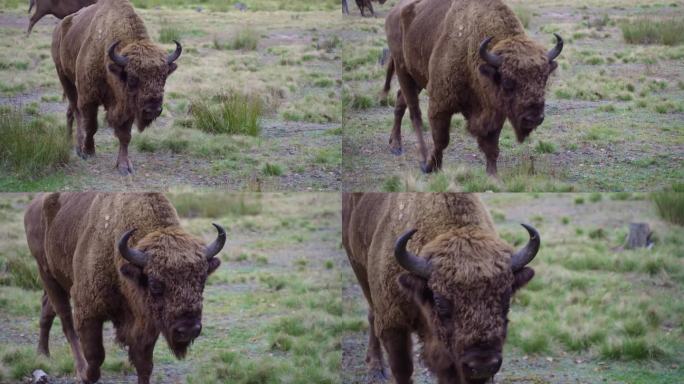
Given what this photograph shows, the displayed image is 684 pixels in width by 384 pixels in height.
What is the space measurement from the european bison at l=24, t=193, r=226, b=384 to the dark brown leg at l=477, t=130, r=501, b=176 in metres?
1.47

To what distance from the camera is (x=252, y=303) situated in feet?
21.0

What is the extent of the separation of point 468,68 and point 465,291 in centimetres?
164

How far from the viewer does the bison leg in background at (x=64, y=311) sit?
5430 mm

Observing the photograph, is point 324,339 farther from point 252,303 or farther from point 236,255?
point 236,255

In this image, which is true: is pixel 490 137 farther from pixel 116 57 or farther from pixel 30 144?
pixel 30 144

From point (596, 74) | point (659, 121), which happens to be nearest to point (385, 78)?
point (596, 74)

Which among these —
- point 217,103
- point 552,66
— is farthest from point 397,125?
point 217,103

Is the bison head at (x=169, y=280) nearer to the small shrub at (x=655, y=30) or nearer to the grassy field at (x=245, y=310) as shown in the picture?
the grassy field at (x=245, y=310)

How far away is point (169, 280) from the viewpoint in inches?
183

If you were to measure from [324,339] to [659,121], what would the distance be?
96.4 inches

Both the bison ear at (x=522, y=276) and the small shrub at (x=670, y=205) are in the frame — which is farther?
the small shrub at (x=670, y=205)

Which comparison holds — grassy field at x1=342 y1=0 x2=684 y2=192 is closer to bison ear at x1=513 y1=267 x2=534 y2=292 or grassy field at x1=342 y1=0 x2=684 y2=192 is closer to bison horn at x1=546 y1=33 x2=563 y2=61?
bison horn at x1=546 y1=33 x2=563 y2=61

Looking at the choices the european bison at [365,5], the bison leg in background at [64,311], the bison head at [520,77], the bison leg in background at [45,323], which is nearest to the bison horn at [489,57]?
the bison head at [520,77]

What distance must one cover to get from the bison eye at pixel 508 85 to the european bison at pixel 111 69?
6.27 ft
